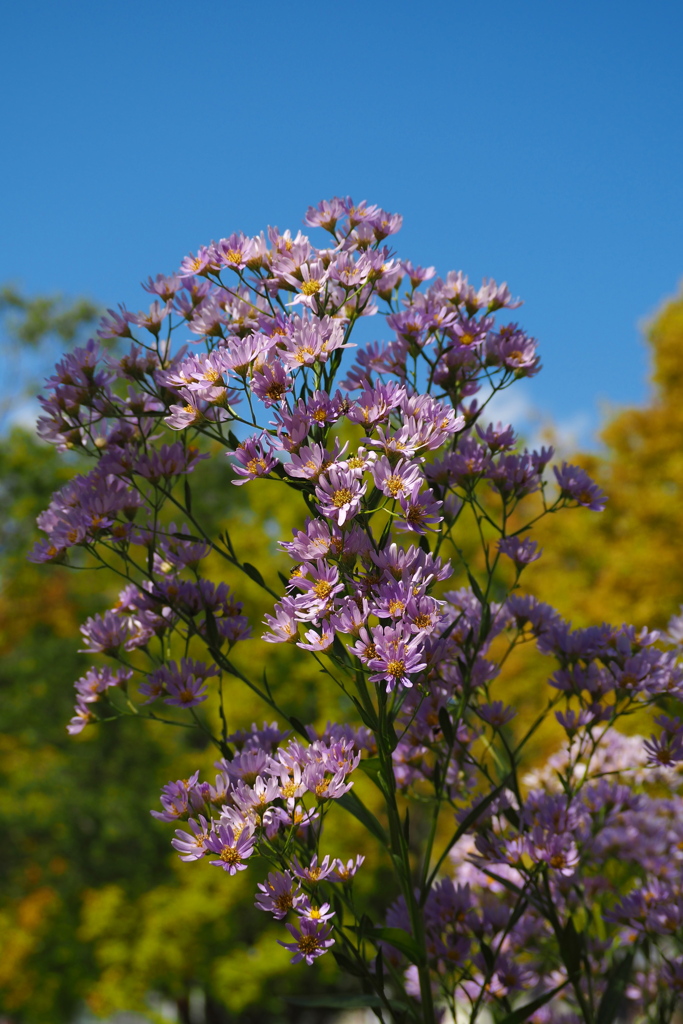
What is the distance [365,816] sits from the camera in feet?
6.59

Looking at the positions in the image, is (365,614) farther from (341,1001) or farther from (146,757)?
(146,757)

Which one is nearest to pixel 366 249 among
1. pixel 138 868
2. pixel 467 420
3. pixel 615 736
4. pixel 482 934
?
pixel 467 420

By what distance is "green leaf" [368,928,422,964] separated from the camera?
1743 mm

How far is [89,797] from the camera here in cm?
1226

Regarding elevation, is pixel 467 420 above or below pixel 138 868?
below

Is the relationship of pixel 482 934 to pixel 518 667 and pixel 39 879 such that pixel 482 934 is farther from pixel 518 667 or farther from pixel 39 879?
pixel 39 879

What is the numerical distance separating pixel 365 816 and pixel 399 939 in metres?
0.30

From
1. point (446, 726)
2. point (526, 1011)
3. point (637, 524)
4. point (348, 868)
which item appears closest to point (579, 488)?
point (446, 726)

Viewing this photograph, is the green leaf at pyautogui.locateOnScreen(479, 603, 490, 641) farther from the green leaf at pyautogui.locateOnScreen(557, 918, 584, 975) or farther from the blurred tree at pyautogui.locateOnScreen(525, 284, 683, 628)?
the blurred tree at pyautogui.locateOnScreen(525, 284, 683, 628)

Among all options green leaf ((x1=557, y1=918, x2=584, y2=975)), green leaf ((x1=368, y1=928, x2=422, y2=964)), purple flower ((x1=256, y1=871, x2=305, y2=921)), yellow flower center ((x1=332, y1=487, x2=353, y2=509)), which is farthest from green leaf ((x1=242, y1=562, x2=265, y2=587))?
green leaf ((x1=557, y1=918, x2=584, y2=975))

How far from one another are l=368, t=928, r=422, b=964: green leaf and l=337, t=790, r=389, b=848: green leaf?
20 centimetres

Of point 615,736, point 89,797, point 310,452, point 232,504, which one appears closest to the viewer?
point 310,452

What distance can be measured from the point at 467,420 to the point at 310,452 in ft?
2.24

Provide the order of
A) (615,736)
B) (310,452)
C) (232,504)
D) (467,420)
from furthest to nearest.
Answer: (232,504) < (615,736) < (467,420) < (310,452)
